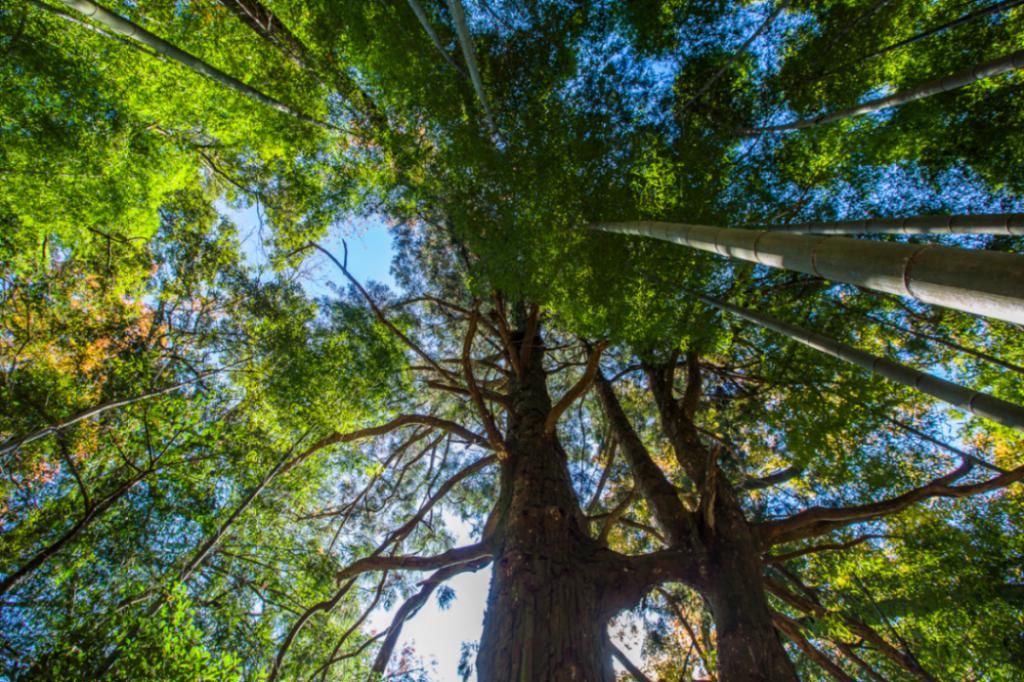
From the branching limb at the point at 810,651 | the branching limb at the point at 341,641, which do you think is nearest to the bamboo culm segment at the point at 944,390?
the branching limb at the point at 810,651

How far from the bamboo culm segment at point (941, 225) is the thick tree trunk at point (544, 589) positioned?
92.4 inches

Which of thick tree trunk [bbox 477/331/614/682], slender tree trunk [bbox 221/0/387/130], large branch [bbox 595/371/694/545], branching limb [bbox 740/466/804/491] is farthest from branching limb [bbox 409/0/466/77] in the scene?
branching limb [bbox 740/466/804/491]

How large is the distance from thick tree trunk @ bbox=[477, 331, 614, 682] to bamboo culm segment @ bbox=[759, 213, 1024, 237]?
7.70 ft

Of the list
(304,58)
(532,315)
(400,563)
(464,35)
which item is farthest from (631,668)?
(304,58)

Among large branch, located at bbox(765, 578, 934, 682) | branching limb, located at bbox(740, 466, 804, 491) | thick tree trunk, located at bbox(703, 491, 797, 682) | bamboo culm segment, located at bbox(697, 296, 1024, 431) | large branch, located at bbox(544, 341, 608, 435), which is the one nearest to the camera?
bamboo culm segment, located at bbox(697, 296, 1024, 431)

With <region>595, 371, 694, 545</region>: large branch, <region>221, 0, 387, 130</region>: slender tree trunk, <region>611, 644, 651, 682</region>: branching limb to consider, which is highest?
<region>221, 0, 387, 130</region>: slender tree trunk

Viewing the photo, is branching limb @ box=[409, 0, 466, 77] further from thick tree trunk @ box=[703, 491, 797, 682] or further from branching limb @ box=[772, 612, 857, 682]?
branching limb @ box=[772, 612, 857, 682]

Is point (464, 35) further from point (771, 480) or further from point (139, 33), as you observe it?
point (771, 480)

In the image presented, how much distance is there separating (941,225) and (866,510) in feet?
6.44

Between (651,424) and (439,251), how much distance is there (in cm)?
485

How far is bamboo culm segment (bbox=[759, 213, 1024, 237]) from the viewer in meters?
2.24

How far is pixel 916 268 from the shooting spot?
3.68 feet

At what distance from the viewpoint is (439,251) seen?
7.22 meters

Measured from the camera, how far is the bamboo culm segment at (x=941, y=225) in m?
2.24
